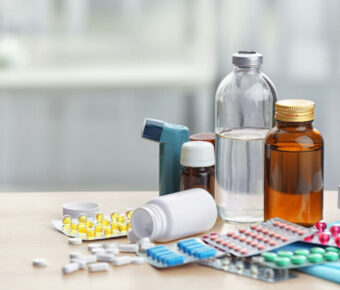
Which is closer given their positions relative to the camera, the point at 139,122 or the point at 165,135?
the point at 165,135

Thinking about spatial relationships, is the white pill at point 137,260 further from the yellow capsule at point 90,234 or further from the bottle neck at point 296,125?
the bottle neck at point 296,125

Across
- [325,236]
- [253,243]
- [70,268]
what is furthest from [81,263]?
[325,236]

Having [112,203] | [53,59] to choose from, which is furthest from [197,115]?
[112,203]

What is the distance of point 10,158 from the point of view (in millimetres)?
3324

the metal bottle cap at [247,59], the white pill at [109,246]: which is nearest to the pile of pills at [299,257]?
the white pill at [109,246]

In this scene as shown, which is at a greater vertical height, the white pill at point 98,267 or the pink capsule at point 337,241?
the pink capsule at point 337,241

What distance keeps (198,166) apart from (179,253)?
19 cm

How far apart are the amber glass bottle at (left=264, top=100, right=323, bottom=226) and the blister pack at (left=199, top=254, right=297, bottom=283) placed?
5.4 inches

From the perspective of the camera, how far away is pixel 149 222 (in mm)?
1021

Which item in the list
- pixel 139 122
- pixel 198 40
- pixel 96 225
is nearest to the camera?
pixel 96 225

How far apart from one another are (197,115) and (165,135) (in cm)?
197

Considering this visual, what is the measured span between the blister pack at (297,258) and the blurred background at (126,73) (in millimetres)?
1855

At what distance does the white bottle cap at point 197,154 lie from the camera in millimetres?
1088

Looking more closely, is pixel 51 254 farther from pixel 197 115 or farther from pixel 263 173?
pixel 197 115
